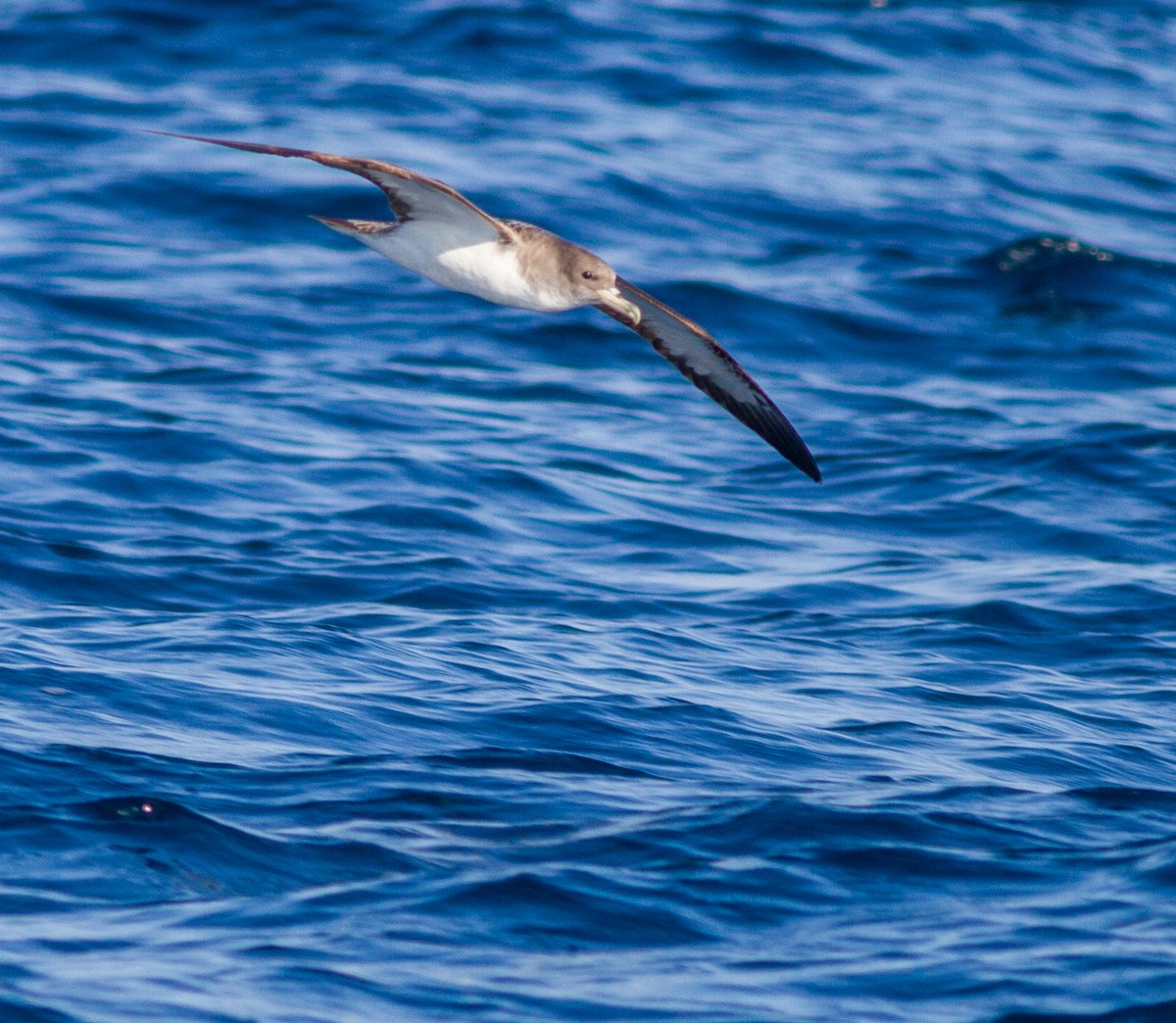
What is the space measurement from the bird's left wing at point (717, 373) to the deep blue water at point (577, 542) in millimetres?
978

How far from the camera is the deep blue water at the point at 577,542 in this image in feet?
19.6

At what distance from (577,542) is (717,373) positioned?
162cm

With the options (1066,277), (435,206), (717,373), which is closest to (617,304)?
(435,206)

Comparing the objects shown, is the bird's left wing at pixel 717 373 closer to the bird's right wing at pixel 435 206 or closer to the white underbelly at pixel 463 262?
the white underbelly at pixel 463 262

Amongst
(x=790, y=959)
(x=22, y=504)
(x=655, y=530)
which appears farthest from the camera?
(x=655, y=530)

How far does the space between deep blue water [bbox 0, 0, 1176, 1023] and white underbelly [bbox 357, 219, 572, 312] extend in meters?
1.63

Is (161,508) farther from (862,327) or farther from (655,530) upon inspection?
(862,327)

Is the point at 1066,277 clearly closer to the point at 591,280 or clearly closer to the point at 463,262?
the point at 591,280

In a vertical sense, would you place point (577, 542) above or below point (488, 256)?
below

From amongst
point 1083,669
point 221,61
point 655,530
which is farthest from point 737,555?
point 221,61

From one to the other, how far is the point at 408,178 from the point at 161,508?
12.3 ft

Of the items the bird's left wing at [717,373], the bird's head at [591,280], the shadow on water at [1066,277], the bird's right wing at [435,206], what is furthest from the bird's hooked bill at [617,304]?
the shadow on water at [1066,277]

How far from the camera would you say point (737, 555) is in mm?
10164

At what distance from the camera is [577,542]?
10141 mm
